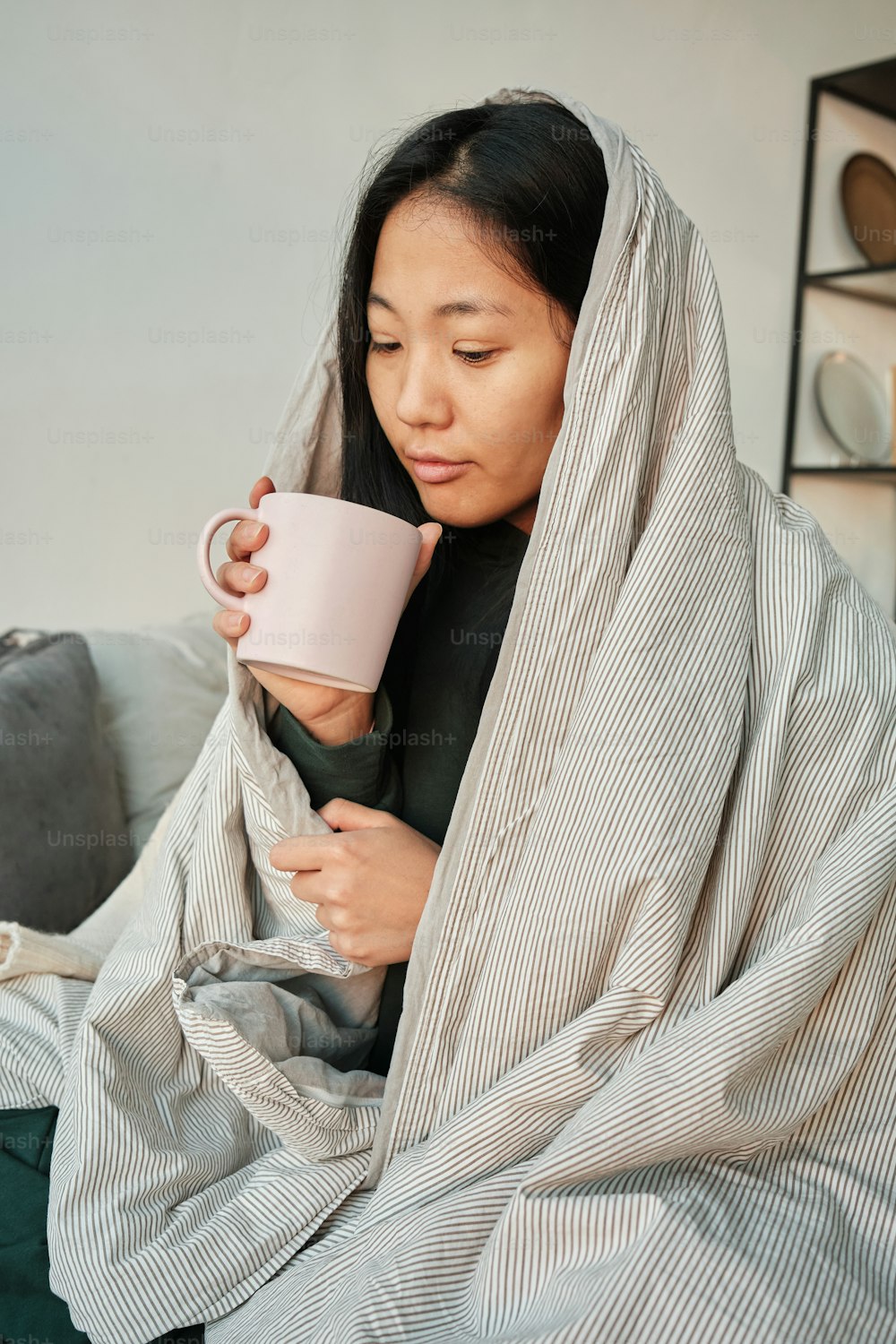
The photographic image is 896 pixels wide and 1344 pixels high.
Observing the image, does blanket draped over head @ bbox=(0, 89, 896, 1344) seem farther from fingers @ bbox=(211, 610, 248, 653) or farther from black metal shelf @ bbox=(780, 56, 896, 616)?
black metal shelf @ bbox=(780, 56, 896, 616)

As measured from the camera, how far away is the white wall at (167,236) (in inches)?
71.3

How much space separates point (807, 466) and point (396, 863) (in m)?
2.62

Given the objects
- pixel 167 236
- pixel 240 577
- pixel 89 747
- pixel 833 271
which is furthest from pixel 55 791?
pixel 833 271

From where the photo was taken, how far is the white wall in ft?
5.94

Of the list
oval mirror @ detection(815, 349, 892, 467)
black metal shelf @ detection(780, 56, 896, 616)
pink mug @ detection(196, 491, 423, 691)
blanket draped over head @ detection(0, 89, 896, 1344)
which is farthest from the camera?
oval mirror @ detection(815, 349, 892, 467)

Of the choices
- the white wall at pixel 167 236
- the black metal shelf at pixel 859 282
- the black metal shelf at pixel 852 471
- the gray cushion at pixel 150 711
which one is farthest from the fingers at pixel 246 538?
the black metal shelf at pixel 859 282

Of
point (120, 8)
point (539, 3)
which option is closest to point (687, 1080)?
point (120, 8)

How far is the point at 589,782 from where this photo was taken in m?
0.74

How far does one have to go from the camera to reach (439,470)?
924 millimetres

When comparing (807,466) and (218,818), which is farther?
(807,466)

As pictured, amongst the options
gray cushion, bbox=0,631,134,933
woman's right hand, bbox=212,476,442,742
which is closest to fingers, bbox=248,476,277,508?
woman's right hand, bbox=212,476,442,742

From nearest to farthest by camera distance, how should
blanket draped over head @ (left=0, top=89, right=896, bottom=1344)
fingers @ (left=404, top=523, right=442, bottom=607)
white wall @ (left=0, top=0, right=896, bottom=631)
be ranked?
blanket draped over head @ (left=0, top=89, right=896, bottom=1344) → fingers @ (left=404, top=523, right=442, bottom=607) → white wall @ (left=0, top=0, right=896, bottom=631)

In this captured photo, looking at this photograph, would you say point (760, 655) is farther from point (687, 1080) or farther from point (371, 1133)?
point (371, 1133)

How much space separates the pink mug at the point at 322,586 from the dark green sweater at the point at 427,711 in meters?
0.14
